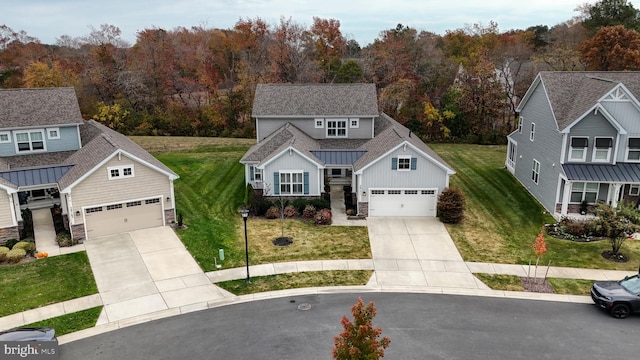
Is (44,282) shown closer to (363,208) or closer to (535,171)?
(363,208)

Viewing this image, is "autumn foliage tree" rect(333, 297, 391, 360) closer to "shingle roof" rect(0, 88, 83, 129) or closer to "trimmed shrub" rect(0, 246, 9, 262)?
"trimmed shrub" rect(0, 246, 9, 262)

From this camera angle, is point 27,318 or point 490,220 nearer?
point 27,318

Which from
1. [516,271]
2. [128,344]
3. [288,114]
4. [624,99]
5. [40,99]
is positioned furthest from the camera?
[288,114]

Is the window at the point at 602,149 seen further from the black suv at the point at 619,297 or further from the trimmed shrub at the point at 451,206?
the black suv at the point at 619,297

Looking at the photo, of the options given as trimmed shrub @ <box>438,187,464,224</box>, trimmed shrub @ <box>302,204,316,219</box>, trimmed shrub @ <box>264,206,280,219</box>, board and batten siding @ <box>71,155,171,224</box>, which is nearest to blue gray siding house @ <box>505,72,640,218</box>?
trimmed shrub @ <box>438,187,464,224</box>

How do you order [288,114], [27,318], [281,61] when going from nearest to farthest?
[27,318] → [288,114] → [281,61]

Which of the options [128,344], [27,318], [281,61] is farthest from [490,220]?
[281,61]

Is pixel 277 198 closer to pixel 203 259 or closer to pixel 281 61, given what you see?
pixel 203 259

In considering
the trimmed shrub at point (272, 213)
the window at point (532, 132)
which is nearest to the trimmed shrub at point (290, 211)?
the trimmed shrub at point (272, 213)
